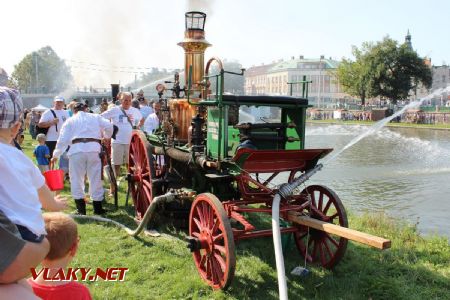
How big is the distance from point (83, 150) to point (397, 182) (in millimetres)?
8688

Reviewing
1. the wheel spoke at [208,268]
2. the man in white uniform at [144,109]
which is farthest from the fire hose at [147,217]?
the man in white uniform at [144,109]

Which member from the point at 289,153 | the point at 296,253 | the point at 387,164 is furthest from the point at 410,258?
the point at 387,164

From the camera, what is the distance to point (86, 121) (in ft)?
20.7

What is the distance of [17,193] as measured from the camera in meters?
1.78

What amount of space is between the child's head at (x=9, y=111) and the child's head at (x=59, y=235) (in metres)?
0.43

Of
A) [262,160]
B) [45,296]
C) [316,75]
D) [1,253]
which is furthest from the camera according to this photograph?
[316,75]

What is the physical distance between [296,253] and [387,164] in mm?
11267

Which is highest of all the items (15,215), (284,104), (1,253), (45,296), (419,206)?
(284,104)

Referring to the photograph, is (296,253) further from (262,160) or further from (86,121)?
(86,121)

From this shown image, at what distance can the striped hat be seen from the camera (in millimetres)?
1818

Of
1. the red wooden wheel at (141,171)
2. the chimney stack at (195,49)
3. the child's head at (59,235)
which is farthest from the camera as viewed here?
the chimney stack at (195,49)

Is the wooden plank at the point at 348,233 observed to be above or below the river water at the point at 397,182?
above

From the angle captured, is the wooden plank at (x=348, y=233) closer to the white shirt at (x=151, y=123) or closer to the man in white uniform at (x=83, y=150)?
the man in white uniform at (x=83, y=150)

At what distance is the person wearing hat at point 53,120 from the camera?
338 inches
